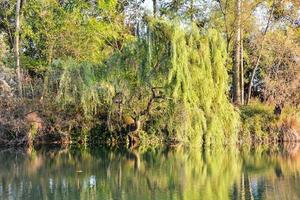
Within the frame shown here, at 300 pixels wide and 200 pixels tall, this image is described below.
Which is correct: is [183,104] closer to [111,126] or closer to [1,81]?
[111,126]

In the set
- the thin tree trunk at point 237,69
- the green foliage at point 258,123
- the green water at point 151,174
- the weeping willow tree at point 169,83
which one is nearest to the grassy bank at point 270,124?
the green foliage at point 258,123

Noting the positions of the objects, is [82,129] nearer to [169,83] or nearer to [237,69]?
[169,83]

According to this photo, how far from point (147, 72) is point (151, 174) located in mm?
6807

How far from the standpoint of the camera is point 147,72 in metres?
22.6

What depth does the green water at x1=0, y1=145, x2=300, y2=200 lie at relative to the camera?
1316 centimetres

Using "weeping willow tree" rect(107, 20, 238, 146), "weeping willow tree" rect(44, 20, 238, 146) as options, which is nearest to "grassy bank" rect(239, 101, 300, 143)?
"weeping willow tree" rect(44, 20, 238, 146)

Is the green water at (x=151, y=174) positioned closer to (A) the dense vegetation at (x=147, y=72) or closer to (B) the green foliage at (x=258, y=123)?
(A) the dense vegetation at (x=147, y=72)

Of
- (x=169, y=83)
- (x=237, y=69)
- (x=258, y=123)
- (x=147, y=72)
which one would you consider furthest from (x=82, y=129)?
(x=237, y=69)

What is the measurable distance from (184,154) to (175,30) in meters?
4.82

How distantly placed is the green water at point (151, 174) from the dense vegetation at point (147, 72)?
185 centimetres

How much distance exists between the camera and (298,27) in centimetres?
3241

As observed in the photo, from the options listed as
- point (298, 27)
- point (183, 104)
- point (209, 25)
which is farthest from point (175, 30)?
point (298, 27)

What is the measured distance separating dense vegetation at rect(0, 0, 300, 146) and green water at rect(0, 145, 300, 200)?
6.06 ft

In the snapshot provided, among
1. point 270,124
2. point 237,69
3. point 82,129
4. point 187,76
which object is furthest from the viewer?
point 237,69
